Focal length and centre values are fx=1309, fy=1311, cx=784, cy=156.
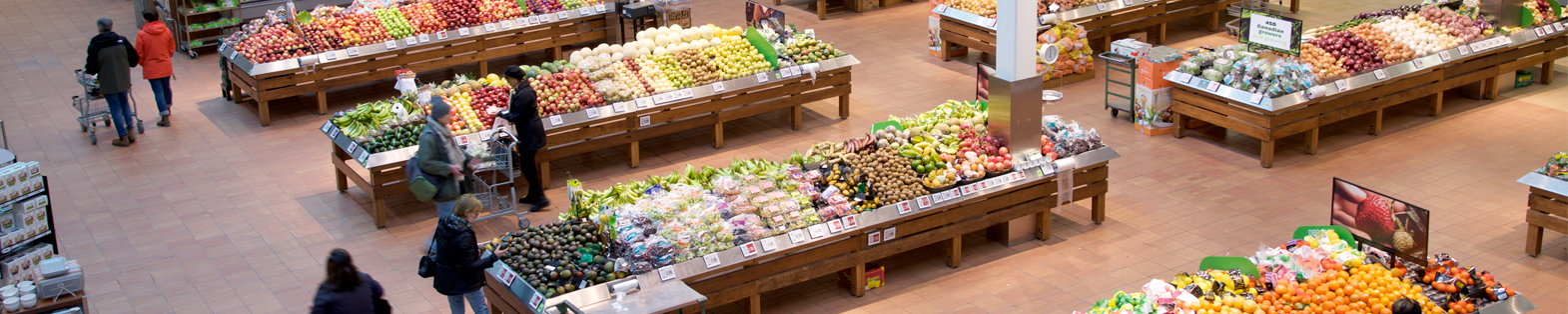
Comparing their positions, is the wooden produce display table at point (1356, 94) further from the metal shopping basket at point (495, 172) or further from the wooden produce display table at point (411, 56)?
the wooden produce display table at point (411, 56)

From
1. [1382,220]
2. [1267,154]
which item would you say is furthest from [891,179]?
[1267,154]

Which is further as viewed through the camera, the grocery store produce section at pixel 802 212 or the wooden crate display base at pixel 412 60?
the wooden crate display base at pixel 412 60

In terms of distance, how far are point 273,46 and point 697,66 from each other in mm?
4081

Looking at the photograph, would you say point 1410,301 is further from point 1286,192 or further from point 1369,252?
point 1286,192

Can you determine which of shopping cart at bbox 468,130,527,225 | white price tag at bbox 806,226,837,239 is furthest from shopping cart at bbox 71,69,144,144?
white price tag at bbox 806,226,837,239

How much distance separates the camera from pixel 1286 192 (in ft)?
32.4

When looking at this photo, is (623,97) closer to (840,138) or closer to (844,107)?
(840,138)

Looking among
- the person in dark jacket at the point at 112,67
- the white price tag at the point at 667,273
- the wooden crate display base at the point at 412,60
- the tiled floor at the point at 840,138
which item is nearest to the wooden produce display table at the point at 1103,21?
the tiled floor at the point at 840,138

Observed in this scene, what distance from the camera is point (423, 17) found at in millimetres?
13000

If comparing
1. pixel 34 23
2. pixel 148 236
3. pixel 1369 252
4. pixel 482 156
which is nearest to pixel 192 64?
pixel 34 23

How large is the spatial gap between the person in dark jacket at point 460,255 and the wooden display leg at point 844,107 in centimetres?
555

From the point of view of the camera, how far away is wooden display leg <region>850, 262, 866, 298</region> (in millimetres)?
8039

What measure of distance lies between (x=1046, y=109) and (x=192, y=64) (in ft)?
30.7

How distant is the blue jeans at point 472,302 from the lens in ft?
22.9
